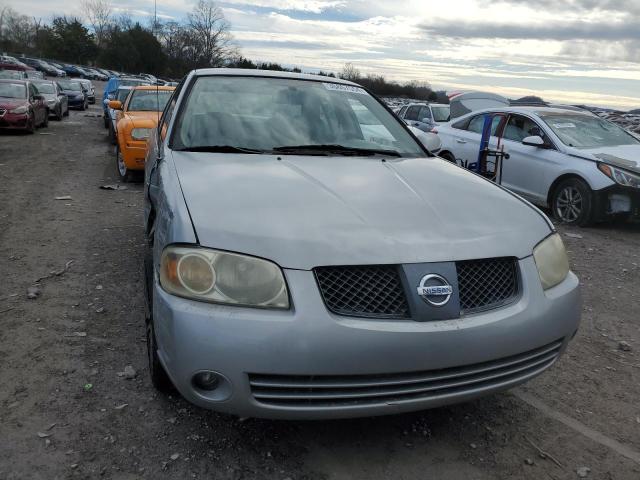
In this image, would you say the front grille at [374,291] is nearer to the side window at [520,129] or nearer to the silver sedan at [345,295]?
the silver sedan at [345,295]

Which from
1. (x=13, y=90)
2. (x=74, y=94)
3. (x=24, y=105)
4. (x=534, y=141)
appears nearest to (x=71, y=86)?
(x=74, y=94)

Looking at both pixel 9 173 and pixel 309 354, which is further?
pixel 9 173

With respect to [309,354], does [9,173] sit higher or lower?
lower

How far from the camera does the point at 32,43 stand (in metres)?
94.1

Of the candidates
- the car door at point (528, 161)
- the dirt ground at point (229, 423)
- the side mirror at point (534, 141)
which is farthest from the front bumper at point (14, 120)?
the side mirror at point (534, 141)

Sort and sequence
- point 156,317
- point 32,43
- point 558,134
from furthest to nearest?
point 32,43 → point 558,134 → point 156,317

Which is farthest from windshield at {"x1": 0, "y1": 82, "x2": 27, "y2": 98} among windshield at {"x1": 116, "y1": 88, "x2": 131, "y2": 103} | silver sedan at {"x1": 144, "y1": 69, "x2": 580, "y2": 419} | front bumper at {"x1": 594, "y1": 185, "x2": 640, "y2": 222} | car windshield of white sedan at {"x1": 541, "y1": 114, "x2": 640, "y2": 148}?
silver sedan at {"x1": 144, "y1": 69, "x2": 580, "y2": 419}

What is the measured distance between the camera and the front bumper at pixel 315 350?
6.65 ft

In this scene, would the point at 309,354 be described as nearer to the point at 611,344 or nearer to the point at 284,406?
the point at 284,406

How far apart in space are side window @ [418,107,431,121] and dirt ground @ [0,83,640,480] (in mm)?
11372

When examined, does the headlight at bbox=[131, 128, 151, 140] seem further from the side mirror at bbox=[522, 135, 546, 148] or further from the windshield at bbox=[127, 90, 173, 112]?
the side mirror at bbox=[522, 135, 546, 148]

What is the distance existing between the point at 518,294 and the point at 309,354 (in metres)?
0.97

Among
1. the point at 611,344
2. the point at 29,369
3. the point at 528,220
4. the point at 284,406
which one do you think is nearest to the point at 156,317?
the point at 284,406

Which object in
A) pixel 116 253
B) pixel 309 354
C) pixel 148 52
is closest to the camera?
pixel 309 354
